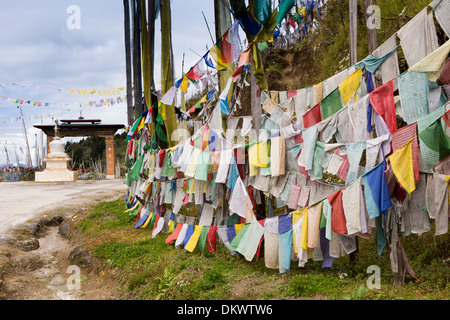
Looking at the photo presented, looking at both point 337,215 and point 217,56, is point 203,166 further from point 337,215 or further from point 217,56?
point 337,215

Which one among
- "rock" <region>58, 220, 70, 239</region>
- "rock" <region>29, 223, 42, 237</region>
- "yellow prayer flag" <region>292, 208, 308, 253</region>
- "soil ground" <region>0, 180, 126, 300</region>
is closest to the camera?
"yellow prayer flag" <region>292, 208, 308, 253</region>

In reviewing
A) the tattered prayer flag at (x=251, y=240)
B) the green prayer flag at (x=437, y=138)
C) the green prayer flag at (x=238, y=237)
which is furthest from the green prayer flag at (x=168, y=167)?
the green prayer flag at (x=437, y=138)

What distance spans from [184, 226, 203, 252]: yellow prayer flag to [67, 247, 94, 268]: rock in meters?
2.11

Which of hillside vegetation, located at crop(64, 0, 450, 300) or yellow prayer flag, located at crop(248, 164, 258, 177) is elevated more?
yellow prayer flag, located at crop(248, 164, 258, 177)

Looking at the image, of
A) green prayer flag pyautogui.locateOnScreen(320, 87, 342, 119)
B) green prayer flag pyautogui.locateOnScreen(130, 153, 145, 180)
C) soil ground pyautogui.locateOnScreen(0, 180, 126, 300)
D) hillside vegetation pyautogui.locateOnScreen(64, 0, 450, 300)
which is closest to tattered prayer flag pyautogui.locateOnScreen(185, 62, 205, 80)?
green prayer flag pyautogui.locateOnScreen(320, 87, 342, 119)

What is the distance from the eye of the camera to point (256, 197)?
20.0ft

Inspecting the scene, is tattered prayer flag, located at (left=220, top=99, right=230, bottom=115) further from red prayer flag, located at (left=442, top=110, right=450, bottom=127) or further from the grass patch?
red prayer flag, located at (left=442, top=110, right=450, bottom=127)

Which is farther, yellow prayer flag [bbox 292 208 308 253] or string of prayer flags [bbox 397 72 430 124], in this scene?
yellow prayer flag [bbox 292 208 308 253]

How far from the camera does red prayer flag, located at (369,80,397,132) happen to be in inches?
160

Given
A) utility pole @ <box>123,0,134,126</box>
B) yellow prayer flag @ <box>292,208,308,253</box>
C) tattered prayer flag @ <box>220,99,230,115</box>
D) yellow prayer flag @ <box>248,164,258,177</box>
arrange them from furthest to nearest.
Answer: utility pole @ <box>123,0,134,126</box>, tattered prayer flag @ <box>220,99,230,115</box>, yellow prayer flag @ <box>248,164,258,177</box>, yellow prayer flag @ <box>292,208,308,253</box>

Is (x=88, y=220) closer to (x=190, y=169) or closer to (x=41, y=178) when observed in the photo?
(x=190, y=169)

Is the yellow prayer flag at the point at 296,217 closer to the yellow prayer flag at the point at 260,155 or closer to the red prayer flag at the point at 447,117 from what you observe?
the yellow prayer flag at the point at 260,155

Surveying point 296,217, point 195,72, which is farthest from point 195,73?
point 296,217

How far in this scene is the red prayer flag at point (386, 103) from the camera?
407cm
